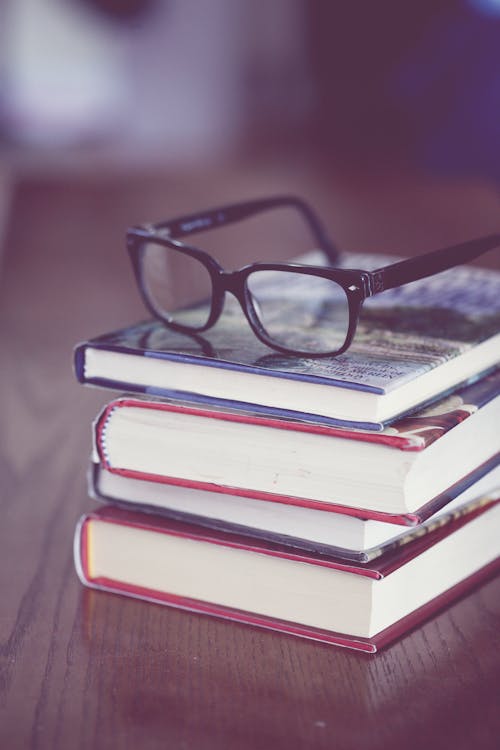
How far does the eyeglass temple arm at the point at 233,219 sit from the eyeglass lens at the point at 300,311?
0.16 feet

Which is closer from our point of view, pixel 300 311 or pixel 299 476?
pixel 299 476

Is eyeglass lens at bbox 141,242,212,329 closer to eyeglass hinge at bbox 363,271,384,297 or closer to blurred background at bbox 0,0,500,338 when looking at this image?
eyeglass hinge at bbox 363,271,384,297

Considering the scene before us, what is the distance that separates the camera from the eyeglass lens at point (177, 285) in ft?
1.90

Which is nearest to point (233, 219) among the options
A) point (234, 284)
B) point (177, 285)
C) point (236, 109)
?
point (234, 284)

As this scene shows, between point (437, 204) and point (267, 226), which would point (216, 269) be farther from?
point (437, 204)

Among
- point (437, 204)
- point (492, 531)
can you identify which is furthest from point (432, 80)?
point (492, 531)

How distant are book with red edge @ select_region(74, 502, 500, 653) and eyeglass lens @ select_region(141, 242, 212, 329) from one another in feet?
0.40

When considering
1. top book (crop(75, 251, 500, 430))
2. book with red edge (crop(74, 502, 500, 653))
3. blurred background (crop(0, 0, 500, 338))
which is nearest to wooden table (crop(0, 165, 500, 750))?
book with red edge (crop(74, 502, 500, 653))

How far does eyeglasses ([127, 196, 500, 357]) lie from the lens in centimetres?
50

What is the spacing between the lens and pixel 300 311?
601 mm

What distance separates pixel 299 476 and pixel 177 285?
31.4 inches

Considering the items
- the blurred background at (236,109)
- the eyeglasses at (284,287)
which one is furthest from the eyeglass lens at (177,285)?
the blurred background at (236,109)

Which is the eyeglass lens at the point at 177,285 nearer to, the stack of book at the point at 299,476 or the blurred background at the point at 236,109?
the stack of book at the point at 299,476

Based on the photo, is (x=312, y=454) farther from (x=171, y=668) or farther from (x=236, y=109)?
(x=236, y=109)
